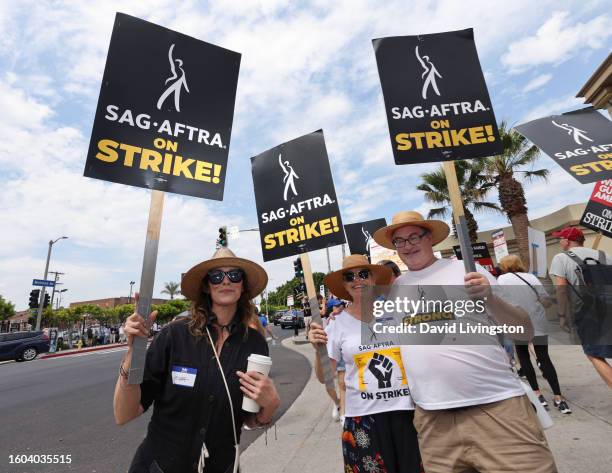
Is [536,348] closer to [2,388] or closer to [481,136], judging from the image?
[481,136]

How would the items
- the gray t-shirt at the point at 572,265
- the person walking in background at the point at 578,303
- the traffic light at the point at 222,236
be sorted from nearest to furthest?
the person walking in background at the point at 578,303 → the gray t-shirt at the point at 572,265 → the traffic light at the point at 222,236

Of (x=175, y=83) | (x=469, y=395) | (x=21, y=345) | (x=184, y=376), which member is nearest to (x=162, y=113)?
(x=175, y=83)

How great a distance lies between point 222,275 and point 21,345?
23837 mm

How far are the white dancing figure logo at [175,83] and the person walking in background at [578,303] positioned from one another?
3.63 metres

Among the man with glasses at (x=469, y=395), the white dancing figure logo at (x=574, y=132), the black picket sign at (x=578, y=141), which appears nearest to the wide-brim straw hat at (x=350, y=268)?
the man with glasses at (x=469, y=395)

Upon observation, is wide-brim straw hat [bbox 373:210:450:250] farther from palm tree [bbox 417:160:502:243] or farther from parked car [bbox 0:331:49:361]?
parked car [bbox 0:331:49:361]

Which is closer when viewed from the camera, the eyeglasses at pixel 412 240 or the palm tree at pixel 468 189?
the eyeglasses at pixel 412 240

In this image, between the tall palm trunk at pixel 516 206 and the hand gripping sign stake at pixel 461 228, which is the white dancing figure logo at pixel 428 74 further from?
the tall palm trunk at pixel 516 206

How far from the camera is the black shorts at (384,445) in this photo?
2.26m

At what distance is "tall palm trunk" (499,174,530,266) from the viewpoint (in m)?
15.8

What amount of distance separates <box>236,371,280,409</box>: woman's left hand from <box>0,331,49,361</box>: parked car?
23870mm

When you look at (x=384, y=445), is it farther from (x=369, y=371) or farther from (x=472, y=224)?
(x=472, y=224)

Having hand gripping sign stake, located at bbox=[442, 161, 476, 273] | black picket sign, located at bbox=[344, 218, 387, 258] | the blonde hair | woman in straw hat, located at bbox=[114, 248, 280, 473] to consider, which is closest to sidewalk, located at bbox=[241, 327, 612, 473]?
the blonde hair

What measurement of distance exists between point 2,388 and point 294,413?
9488 mm
